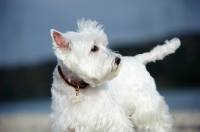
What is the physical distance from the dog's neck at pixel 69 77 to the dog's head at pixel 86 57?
0.35 feet

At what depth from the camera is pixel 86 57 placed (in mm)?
5273

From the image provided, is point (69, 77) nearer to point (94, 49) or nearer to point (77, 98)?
point (77, 98)

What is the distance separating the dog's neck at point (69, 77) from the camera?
5.39 meters

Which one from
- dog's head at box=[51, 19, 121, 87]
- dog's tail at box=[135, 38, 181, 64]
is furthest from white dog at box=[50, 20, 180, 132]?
dog's tail at box=[135, 38, 181, 64]

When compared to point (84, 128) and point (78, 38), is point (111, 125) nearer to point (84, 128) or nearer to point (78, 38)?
point (84, 128)

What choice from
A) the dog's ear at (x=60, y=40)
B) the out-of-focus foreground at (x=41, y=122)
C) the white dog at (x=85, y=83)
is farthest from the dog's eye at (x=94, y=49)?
the out-of-focus foreground at (x=41, y=122)

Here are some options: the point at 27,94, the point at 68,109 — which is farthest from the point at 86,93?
the point at 27,94

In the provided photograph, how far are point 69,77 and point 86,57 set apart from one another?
0.28 metres

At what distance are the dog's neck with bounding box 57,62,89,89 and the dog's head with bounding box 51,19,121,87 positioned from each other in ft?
0.35

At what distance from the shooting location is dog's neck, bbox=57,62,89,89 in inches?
212

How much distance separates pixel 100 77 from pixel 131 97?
47.1 inches

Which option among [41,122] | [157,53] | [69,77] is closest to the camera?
[69,77]

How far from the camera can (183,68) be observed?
15.9m

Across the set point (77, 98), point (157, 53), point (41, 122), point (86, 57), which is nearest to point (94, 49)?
point (86, 57)
